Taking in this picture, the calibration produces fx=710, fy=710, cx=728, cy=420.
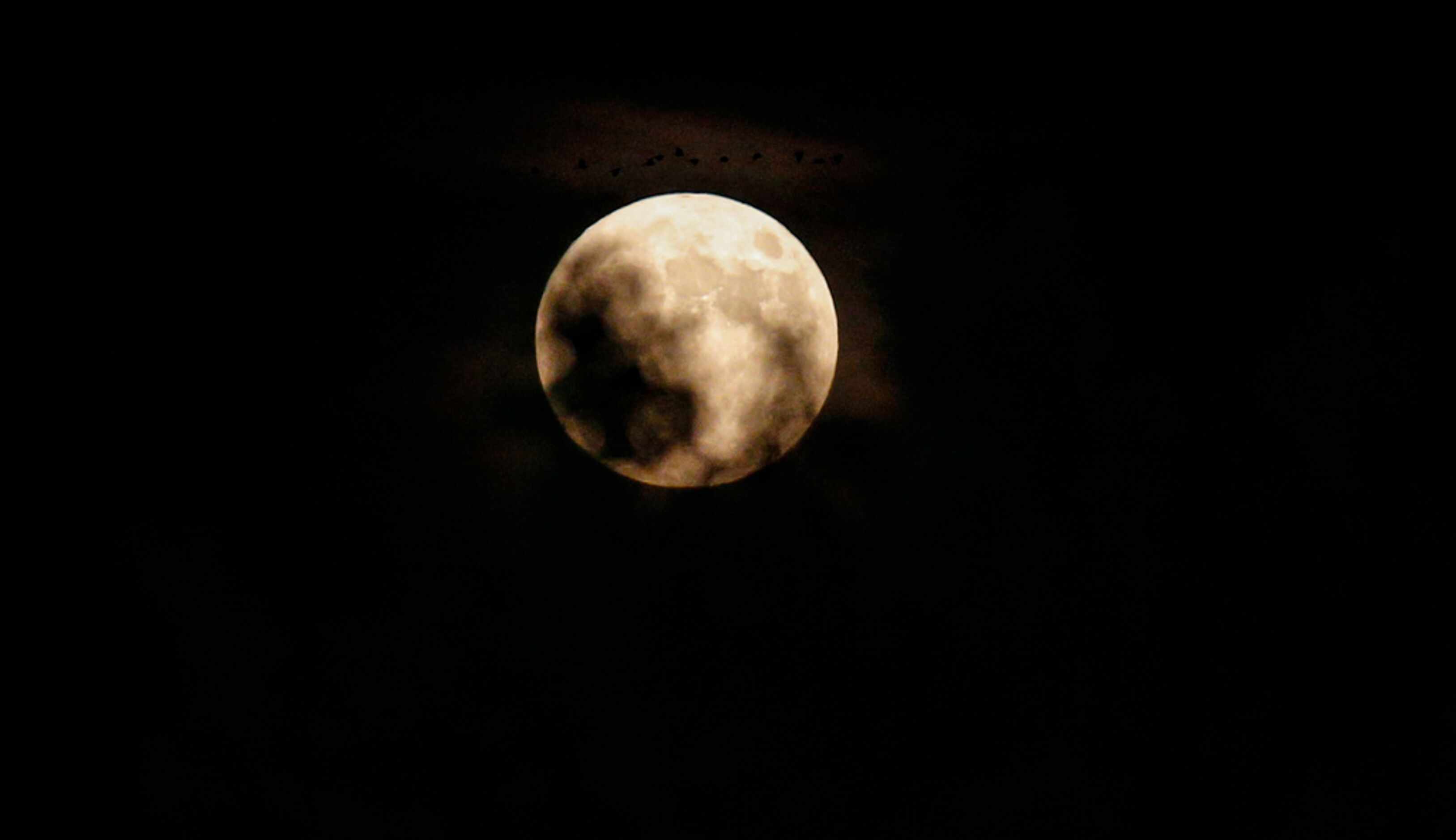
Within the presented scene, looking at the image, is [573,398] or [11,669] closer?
[573,398]

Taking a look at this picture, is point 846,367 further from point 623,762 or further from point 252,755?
point 252,755

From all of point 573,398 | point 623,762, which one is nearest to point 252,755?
point 623,762

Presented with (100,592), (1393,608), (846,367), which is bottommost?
(1393,608)

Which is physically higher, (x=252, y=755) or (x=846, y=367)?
(x=846, y=367)

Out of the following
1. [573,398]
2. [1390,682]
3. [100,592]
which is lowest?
[1390,682]

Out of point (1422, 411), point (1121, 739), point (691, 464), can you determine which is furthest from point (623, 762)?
point (1422, 411)

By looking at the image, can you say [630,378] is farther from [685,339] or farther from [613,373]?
[685,339]

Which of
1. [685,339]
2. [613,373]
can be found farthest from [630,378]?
[685,339]

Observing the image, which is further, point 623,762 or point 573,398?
point 623,762

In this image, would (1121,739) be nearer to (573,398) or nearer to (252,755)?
(573,398)
